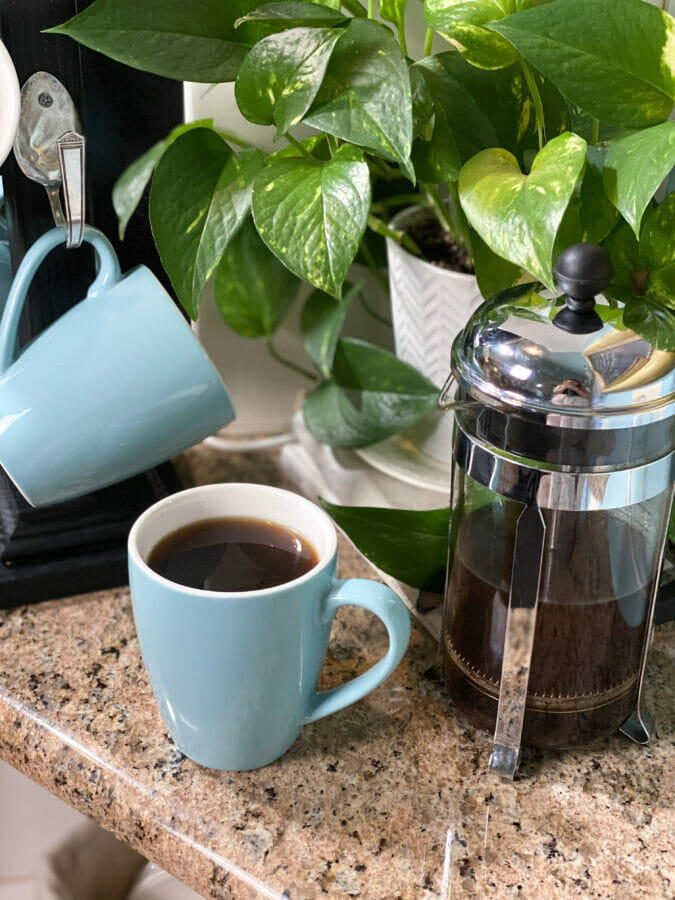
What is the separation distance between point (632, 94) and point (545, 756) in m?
0.34

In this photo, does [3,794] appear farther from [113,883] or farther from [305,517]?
[305,517]

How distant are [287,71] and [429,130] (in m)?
0.08

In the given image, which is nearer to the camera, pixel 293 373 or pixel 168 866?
pixel 168 866

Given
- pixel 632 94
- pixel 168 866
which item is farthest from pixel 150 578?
pixel 632 94

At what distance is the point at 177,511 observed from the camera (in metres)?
0.54

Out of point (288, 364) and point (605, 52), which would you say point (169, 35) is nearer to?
point (605, 52)

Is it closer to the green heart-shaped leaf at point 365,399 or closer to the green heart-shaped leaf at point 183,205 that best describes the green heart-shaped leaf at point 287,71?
the green heart-shaped leaf at point 183,205

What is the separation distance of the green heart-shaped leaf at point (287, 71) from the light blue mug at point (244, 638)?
194mm

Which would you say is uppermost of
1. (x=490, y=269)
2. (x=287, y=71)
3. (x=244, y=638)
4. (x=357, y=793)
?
(x=287, y=71)

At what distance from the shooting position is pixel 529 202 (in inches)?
17.9

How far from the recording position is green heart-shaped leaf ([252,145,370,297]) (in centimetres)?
50

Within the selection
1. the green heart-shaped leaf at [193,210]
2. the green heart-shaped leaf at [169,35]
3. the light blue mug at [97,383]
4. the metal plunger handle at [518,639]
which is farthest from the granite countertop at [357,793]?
the green heart-shaped leaf at [169,35]

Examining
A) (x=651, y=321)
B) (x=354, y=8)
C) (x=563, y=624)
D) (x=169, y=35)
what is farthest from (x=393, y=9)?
(x=563, y=624)

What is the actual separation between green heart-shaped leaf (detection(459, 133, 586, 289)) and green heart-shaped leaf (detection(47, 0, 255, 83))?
0.48 feet
